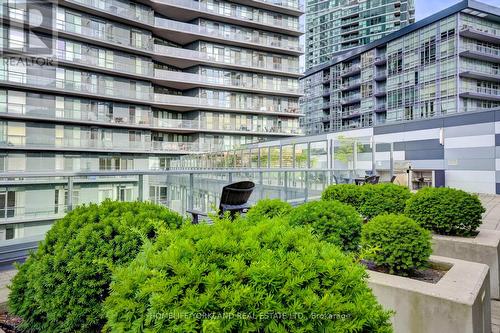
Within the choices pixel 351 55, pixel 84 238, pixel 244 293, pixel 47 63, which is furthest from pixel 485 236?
pixel 351 55

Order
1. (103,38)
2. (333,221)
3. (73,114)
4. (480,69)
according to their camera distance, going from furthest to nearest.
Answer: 1. (480,69)
2. (103,38)
3. (73,114)
4. (333,221)

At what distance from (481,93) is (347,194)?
3828 cm

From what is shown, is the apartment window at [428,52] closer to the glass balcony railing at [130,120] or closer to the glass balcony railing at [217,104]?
the glass balcony railing at [217,104]

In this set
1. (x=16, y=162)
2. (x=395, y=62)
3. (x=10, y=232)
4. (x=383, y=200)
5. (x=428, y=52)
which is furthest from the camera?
(x=395, y=62)

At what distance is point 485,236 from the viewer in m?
4.36

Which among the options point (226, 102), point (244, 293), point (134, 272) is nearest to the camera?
point (244, 293)

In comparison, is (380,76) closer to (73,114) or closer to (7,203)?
(73,114)

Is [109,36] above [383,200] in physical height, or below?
above

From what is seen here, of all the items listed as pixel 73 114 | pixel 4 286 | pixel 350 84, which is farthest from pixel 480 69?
pixel 4 286

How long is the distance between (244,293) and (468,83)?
4226 cm

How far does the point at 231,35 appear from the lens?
1337 inches

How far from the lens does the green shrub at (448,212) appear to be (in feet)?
14.1

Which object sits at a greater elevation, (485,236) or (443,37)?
(443,37)

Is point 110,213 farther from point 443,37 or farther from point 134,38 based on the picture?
point 443,37
